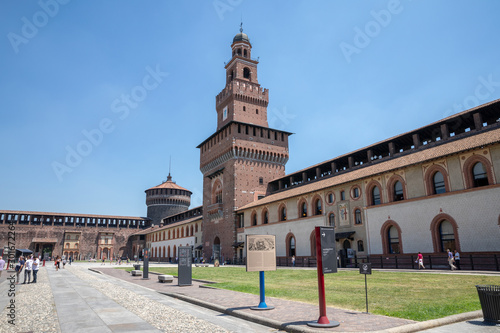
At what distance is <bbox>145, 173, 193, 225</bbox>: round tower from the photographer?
8550 centimetres

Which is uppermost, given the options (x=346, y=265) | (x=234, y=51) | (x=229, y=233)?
(x=234, y=51)

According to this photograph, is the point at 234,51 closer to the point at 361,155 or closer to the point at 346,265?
the point at 361,155

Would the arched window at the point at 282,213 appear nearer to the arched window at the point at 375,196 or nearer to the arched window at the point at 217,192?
the arched window at the point at 375,196

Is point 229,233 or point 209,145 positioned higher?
point 209,145

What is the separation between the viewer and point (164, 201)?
281 feet

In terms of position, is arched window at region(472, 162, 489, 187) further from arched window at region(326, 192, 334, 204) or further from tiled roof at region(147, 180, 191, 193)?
tiled roof at region(147, 180, 191, 193)

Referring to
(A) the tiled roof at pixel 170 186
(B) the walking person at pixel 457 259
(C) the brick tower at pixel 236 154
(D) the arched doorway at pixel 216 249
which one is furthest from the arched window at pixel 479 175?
(A) the tiled roof at pixel 170 186

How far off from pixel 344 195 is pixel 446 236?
973cm

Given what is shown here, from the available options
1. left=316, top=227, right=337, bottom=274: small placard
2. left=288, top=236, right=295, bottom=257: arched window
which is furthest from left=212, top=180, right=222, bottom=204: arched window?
left=316, top=227, right=337, bottom=274: small placard

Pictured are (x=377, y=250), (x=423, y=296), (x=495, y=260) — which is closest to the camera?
(x=423, y=296)

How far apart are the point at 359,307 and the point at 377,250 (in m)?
19.8

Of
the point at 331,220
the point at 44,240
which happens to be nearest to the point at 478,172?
the point at 331,220

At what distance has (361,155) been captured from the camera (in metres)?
35.7

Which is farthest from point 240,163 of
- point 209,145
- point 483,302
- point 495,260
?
point 483,302
